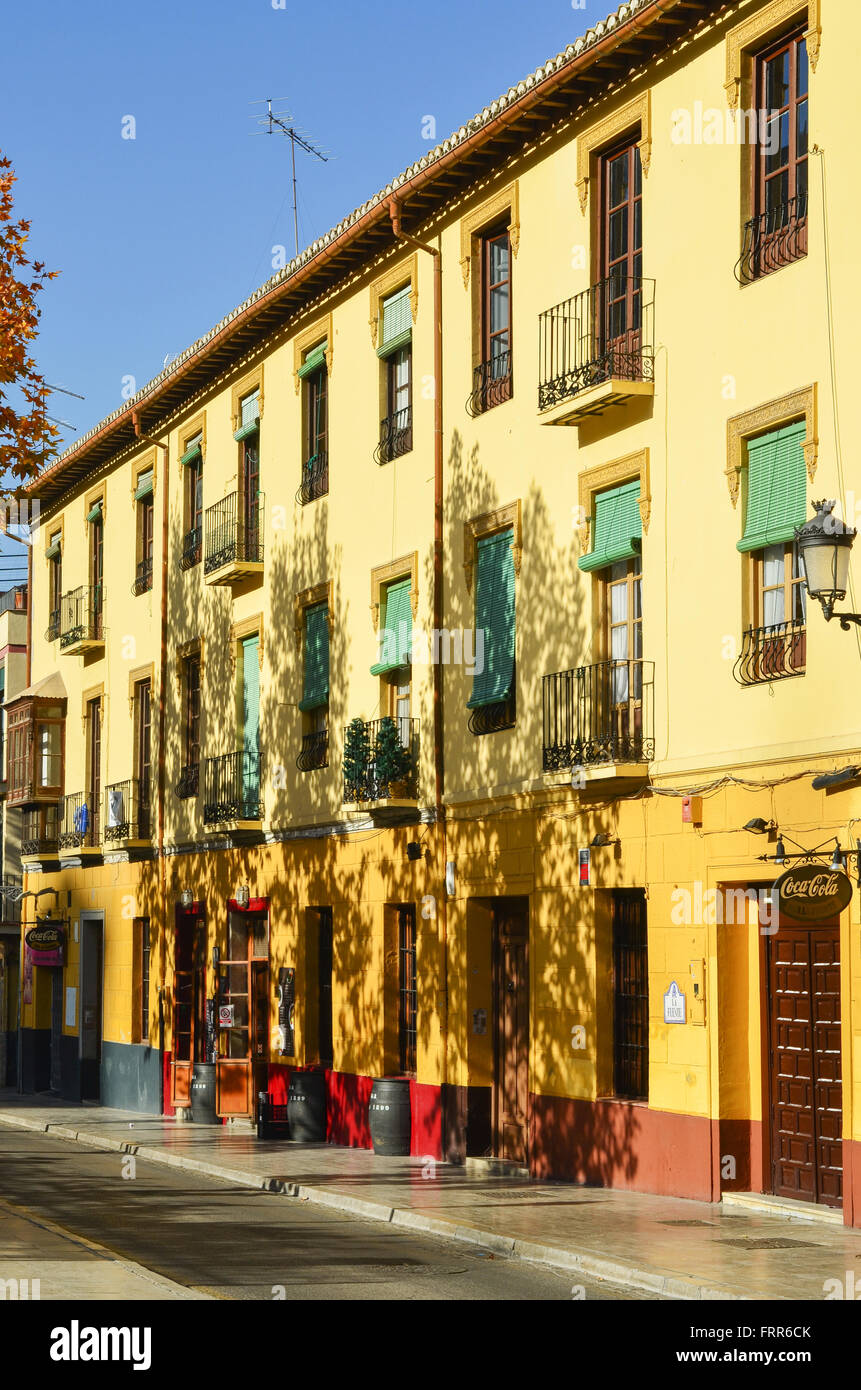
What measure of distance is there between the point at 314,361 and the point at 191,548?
5.94m

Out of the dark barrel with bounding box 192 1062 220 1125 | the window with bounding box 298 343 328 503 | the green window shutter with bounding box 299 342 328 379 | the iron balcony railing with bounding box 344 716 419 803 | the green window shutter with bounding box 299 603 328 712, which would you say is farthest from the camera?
the dark barrel with bounding box 192 1062 220 1125

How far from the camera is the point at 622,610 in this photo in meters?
20.0

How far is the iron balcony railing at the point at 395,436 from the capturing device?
2481cm

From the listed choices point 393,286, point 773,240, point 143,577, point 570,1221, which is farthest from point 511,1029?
point 143,577

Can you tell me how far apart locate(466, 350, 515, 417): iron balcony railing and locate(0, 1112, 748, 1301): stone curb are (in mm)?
9093

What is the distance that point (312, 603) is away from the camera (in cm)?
2773

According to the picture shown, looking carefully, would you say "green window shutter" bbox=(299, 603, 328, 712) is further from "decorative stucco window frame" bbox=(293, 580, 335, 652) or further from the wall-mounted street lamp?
the wall-mounted street lamp

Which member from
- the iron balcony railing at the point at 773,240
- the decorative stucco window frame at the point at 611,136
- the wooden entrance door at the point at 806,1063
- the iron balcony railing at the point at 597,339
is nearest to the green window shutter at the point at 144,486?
the iron balcony railing at the point at 597,339

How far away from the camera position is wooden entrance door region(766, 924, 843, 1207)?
55.2 ft

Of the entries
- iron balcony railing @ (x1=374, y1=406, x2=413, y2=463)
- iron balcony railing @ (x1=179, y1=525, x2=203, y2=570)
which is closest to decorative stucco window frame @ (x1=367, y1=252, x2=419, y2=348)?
iron balcony railing @ (x1=374, y1=406, x2=413, y2=463)

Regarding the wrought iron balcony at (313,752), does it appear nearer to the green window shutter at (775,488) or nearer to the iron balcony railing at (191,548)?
the iron balcony railing at (191,548)
